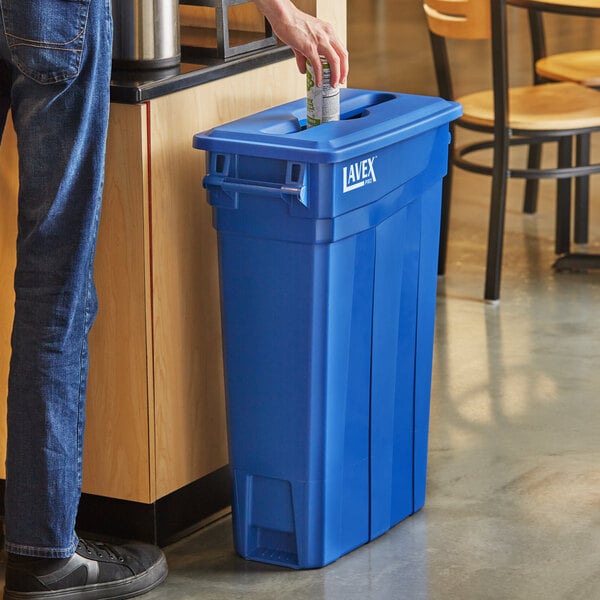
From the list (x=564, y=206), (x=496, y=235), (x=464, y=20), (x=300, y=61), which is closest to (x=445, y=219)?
(x=496, y=235)

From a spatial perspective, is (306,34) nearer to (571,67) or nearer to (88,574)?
(88,574)

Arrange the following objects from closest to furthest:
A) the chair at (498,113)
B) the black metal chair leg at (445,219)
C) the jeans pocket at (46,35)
→ the jeans pocket at (46,35), the chair at (498,113), the black metal chair leg at (445,219)

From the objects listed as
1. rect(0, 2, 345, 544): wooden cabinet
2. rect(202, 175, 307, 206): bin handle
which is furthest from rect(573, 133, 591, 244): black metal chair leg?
rect(202, 175, 307, 206): bin handle

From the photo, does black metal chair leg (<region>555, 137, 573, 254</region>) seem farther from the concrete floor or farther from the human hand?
the human hand

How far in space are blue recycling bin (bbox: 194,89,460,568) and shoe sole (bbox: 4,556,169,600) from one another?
0.19 m

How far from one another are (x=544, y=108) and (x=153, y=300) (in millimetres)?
2213

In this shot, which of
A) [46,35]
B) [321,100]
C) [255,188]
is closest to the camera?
[46,35]

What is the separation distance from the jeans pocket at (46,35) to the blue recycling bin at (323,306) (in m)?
0.37

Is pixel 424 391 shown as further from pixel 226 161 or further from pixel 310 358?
pixel 226 161

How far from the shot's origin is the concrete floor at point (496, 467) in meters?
2.58

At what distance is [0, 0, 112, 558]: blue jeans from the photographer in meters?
2.17

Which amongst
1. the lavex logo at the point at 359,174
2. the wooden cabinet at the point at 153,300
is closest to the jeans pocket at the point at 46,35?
the wooden cabinet at the point at 153,300

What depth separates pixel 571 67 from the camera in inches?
180

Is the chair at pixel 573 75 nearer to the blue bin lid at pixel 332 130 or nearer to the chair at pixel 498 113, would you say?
the chair at pixel 498 113
